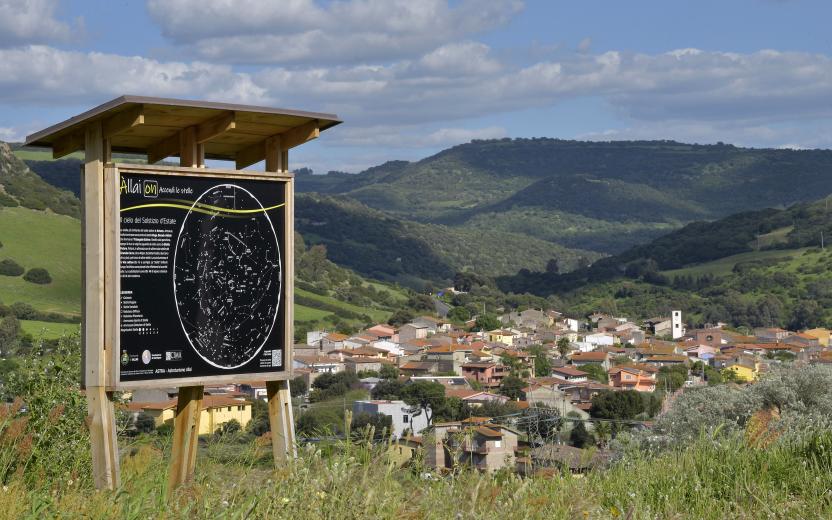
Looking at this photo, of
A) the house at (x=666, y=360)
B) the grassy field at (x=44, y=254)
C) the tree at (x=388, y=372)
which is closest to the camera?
the tree at (x=388, y=372)

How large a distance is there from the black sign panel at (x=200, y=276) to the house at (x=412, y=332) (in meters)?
68.2

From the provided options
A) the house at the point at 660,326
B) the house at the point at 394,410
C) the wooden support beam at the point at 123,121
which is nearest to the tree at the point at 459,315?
the house at the point at 660,326

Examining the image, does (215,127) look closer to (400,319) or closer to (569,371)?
(569,371)

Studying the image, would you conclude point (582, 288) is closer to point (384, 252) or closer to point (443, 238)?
point (384, 252)

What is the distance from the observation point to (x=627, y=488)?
500cm

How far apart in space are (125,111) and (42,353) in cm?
237

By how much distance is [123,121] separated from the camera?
511 cm

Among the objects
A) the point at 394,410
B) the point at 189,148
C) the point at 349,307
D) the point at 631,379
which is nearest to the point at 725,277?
the point at 349,307

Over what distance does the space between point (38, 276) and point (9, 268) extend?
2129 mm

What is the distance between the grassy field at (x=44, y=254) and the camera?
196 ft

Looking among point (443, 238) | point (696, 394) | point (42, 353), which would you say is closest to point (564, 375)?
point (696, 394)

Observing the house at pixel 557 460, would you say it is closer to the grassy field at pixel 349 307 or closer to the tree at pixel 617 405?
the tree at pixel 617 405

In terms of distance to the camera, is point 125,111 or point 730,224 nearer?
point 125,111

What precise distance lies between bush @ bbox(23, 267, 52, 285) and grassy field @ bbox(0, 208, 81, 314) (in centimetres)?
32
